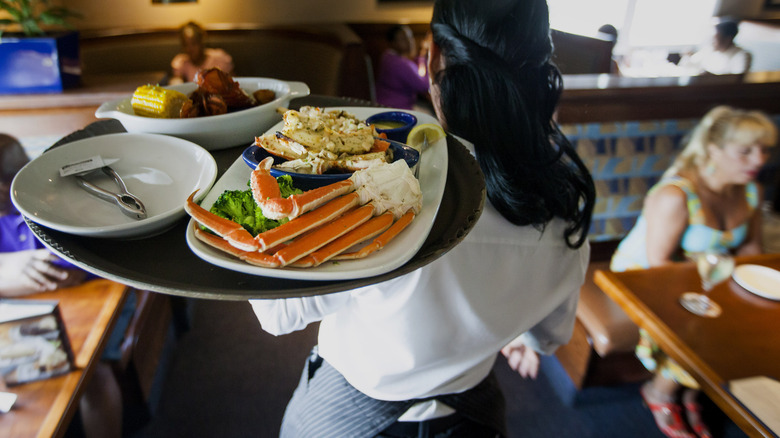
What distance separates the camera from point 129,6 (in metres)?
5.20

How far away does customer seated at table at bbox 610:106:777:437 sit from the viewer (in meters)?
2.00

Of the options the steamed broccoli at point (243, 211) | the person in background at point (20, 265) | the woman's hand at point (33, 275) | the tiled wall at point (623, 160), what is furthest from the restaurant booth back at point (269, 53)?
the steamed broccoli at point (243, 211)

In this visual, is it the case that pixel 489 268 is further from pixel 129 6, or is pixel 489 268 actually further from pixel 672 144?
pixel 129 6

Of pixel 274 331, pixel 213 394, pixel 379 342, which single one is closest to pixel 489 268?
pixel 379 342

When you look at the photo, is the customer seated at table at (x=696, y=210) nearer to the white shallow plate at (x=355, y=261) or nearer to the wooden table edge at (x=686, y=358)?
the wooden table edge at (x=686, y=358)

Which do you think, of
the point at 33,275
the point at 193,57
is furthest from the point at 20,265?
the point at 193,57

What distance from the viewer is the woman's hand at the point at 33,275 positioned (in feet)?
5.28

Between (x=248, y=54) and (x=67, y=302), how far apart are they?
4246 millimetres

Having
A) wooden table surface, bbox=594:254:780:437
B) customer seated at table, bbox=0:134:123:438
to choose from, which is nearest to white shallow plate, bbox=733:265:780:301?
wooden table surface, bbox=594:254:780:437

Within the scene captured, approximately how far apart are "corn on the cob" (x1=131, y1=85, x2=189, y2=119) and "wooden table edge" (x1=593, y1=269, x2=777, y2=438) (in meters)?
1.57

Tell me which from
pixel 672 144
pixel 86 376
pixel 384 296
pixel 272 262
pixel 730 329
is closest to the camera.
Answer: pixel 272 262

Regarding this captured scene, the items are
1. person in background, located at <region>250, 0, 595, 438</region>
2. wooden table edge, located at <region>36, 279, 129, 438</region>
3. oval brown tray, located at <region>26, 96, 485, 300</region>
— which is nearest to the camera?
oval brown tray, located at <region>26, 96, 485, 300</region>

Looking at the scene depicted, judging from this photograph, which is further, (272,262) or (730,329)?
(730,329)

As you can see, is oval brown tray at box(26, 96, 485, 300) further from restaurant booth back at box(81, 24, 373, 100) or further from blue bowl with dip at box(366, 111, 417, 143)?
restaurant booth back at box(81, 24, 373, 100)
